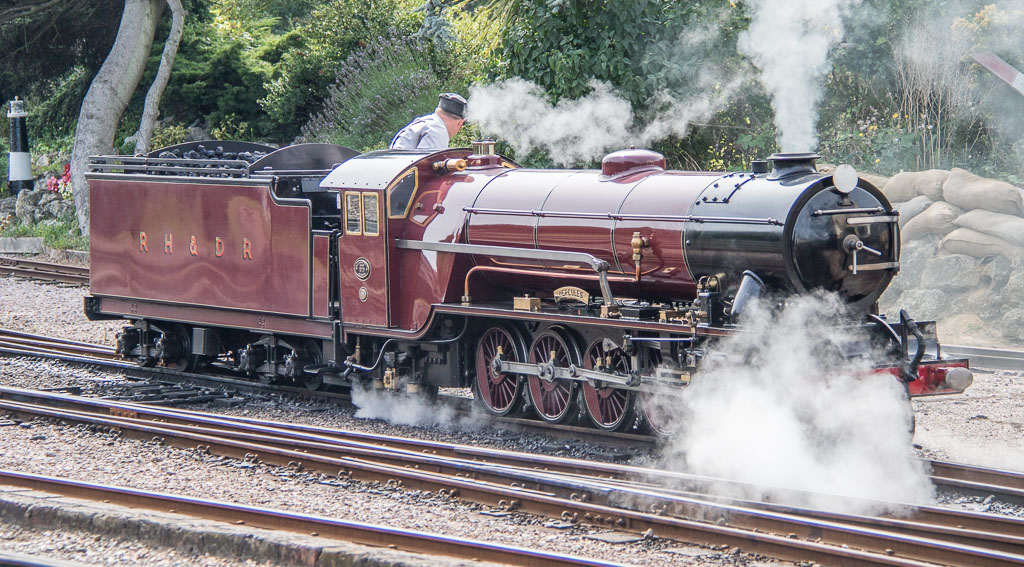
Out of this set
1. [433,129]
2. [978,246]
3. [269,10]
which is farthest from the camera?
[269,10]

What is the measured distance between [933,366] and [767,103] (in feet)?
25.2

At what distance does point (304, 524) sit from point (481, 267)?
3.34 metres

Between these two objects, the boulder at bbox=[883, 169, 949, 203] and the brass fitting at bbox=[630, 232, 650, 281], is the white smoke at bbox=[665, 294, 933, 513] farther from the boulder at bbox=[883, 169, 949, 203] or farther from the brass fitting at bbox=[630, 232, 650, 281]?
the boulder at bbox=[883, 169, 949, 203]

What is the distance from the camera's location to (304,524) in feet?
19.1

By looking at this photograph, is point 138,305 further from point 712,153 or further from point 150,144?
point 150,144

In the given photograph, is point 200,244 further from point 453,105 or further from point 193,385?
point 453,105

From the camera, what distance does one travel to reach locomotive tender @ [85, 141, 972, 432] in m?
7.21

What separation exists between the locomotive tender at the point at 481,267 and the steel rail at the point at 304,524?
7.84ft

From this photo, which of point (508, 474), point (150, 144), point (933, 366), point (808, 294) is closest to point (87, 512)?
point (508, 474)

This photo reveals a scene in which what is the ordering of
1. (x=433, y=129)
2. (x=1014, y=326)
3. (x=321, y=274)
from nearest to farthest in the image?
(x=321, y=274), (x=433, y=129), (x=1014, y=326)

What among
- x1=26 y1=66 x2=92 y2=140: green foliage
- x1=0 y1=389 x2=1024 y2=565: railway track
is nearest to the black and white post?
x1=26 y1=66 x2=92 y2=140: green foliage

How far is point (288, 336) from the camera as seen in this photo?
10.6 m

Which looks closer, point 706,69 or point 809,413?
point 809,413

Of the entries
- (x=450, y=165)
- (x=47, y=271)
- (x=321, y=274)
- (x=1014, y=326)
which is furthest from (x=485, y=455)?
(x=47, y=271)
